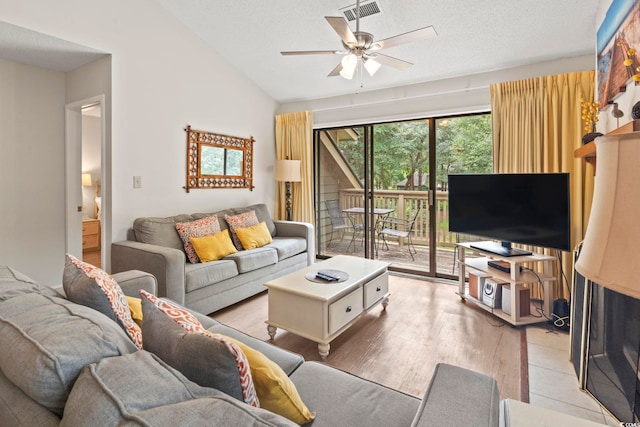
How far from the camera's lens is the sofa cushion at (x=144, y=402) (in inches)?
22.8

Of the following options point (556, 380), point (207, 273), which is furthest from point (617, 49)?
point (207, 273)

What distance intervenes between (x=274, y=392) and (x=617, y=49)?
257 cm

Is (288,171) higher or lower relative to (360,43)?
lower

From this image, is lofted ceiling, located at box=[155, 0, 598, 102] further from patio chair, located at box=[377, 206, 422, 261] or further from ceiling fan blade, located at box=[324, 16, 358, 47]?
patio chair, located at box=[377, 206, 422, 261]

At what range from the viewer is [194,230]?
3367 millimetres

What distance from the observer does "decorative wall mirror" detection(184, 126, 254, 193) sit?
3.85 m

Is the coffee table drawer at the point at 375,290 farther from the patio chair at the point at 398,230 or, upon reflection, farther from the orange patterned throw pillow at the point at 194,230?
the orange patterned throw pillow at the point at 194,230

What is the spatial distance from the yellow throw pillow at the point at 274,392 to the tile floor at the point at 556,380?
1600mm

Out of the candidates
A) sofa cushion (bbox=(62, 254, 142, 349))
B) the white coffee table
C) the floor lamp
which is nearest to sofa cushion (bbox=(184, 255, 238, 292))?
the white coffee table

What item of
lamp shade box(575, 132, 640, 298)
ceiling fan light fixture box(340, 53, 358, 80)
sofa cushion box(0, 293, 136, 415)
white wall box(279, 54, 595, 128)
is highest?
white wall box(279, 54, 595, 128)

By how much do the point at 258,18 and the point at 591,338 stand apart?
370 centimetres

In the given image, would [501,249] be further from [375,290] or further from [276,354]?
[276,354]

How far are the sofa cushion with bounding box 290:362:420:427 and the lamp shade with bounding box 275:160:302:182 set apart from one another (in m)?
3.53

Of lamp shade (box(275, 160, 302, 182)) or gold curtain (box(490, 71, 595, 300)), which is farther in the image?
lamp shade (box(275, 160, 302, 182))
